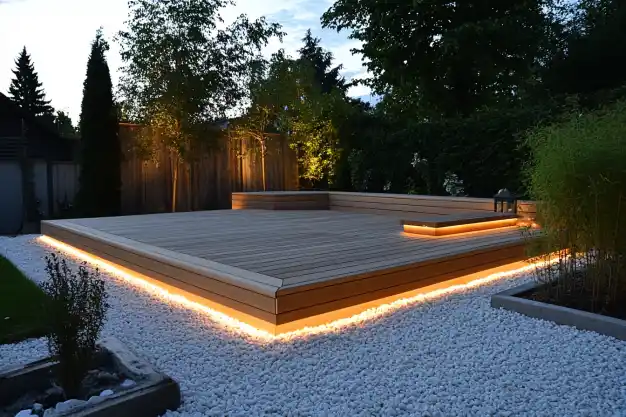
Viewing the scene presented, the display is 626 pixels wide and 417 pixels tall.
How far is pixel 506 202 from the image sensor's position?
550cm

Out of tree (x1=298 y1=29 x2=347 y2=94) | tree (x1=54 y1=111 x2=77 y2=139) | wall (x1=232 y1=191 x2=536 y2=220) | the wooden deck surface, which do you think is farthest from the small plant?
tree (x1=298 y1=29 x2=347 y2=94)

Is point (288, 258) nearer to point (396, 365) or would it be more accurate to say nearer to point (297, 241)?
point (297, 241)

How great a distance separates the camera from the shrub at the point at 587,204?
268 cm

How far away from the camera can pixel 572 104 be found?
6434 mm

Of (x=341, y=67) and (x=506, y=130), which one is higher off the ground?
(x=341, y=67)

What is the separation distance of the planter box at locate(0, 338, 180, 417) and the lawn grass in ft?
1.18

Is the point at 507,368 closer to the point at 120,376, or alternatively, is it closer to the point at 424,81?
the point at 120,376

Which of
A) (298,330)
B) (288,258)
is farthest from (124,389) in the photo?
(288,258)

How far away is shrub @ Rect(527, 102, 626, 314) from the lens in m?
2.68

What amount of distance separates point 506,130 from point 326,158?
12.9 ft

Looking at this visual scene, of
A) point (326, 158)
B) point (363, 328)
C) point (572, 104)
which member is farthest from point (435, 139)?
point (363, 328)

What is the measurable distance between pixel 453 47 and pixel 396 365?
8.36 meters

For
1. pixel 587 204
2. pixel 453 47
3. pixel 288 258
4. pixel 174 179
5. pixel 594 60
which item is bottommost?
pixel 288 258

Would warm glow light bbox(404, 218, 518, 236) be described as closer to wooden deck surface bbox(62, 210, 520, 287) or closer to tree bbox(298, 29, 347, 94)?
wooden deck surface bbox(62, 210, 520, 287)
